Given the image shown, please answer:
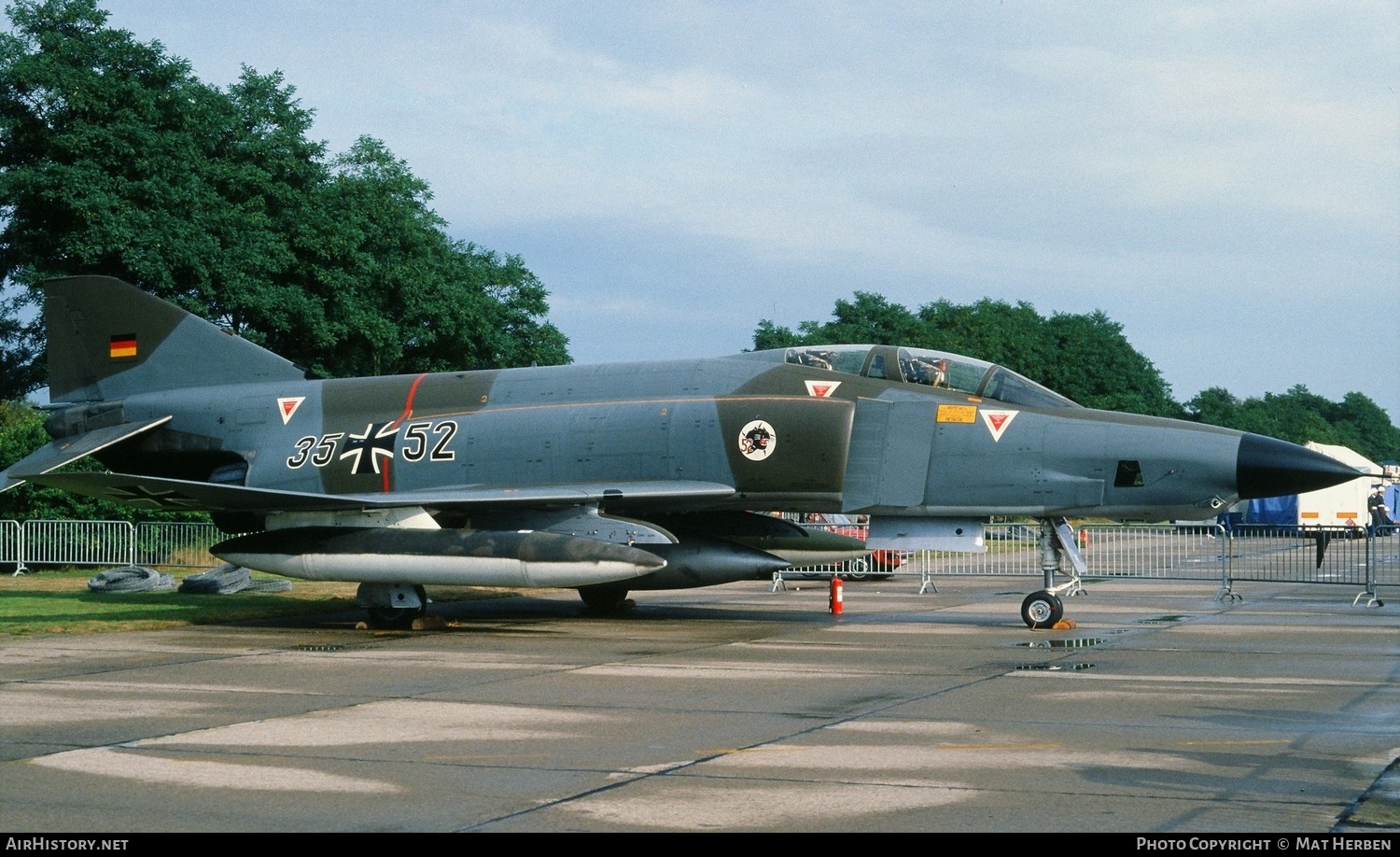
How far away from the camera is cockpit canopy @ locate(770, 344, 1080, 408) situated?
14.9 meters

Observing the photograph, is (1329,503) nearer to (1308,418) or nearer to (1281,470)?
(1281,470)

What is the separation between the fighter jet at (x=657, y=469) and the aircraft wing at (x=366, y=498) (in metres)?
0.05

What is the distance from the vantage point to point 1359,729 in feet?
26.8

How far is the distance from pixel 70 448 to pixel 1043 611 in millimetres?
12344

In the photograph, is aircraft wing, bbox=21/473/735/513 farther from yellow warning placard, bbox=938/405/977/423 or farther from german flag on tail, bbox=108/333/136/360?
german flag on tail, bbox=108/333/136/360

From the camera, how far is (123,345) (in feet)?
60.7

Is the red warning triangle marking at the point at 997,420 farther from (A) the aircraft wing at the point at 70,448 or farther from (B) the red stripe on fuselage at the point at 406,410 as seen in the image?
(A) the aircraft wing at the point at 70,448

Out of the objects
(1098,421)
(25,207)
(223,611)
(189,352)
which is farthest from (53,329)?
(25,207)

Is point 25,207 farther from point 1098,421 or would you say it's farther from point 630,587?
point 1098,421

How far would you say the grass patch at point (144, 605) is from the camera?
15367 mm

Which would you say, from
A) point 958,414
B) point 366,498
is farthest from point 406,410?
point 958,414

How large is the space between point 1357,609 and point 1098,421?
6.43 meters

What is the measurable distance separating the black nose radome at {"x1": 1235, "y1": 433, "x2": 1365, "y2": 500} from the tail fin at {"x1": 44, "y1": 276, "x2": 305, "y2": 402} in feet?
39.7

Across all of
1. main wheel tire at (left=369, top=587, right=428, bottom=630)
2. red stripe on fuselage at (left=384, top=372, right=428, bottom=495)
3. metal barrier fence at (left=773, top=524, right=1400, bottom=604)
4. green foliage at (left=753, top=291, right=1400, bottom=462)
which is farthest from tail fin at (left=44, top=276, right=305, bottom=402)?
green foliage at (left=753, top=291, right=1400, bottom=462)
